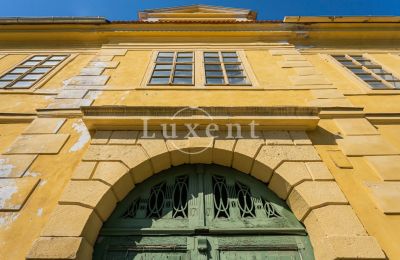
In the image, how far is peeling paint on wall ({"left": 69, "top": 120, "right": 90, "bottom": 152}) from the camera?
12.3ft

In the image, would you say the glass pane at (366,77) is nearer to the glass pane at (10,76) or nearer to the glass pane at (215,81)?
the glass pane at (215,81)

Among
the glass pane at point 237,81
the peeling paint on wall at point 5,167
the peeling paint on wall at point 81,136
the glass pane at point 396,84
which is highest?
the glass pane at point 396,84

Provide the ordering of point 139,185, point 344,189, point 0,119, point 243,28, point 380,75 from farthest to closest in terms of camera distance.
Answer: point 243,28
point 380,75
point 0,119
point 139,185
point 344,189

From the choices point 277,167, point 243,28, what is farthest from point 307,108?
point 243,28

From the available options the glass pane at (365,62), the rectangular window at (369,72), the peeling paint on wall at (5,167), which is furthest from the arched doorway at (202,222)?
the glass pane at (365,62)

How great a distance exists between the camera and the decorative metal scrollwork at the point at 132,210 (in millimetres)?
3307

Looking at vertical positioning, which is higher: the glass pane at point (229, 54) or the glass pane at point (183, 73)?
the glass pane at point (229, 54)

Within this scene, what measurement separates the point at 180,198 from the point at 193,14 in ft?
27.2

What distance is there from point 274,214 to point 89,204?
222 centimetres

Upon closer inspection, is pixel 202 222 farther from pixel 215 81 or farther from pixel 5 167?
pixel 215 81

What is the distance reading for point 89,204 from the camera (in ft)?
9.82

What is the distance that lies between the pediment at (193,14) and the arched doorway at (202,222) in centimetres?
785

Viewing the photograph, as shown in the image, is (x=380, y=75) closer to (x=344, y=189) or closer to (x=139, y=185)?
(x=344, y=189)

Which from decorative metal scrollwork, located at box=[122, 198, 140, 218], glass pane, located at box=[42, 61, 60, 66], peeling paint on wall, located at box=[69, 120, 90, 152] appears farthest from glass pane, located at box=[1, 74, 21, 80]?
decorative metal scrollwork, located at box=[122, 198, 140, 218]
